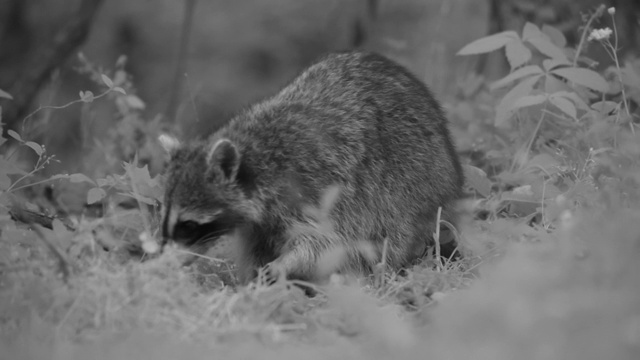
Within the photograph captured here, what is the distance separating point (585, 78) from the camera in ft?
16.8

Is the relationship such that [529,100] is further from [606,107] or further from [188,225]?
[188,225]

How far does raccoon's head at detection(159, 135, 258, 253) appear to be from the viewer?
4.31m

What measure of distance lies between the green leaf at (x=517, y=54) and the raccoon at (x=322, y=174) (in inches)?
21.0

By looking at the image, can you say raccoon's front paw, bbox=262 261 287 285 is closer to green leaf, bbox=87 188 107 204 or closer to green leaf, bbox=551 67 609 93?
green leaf, bbox=87 188 107 204

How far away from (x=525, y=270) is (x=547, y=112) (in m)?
2.79

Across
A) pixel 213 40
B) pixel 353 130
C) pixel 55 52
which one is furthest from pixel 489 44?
pixel 213 40

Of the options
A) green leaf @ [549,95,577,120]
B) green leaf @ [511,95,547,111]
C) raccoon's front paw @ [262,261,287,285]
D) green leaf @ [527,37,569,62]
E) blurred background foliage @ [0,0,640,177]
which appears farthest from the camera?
blurred background foliage @ [0,0,640,177]

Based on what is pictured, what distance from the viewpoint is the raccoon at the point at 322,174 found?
4.40 m

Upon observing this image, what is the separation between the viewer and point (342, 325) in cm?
348

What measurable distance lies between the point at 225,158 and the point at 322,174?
541mm

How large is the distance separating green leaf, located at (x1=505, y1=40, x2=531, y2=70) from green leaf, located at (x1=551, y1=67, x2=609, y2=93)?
7.5 inches

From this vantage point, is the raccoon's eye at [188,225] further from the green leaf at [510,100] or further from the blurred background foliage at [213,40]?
the blurred background foliage at [213,40]

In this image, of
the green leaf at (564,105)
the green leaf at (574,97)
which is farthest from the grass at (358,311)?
the green leaf at (574,97)

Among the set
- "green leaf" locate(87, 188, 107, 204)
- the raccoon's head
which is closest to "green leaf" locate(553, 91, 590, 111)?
the raccoon's head
